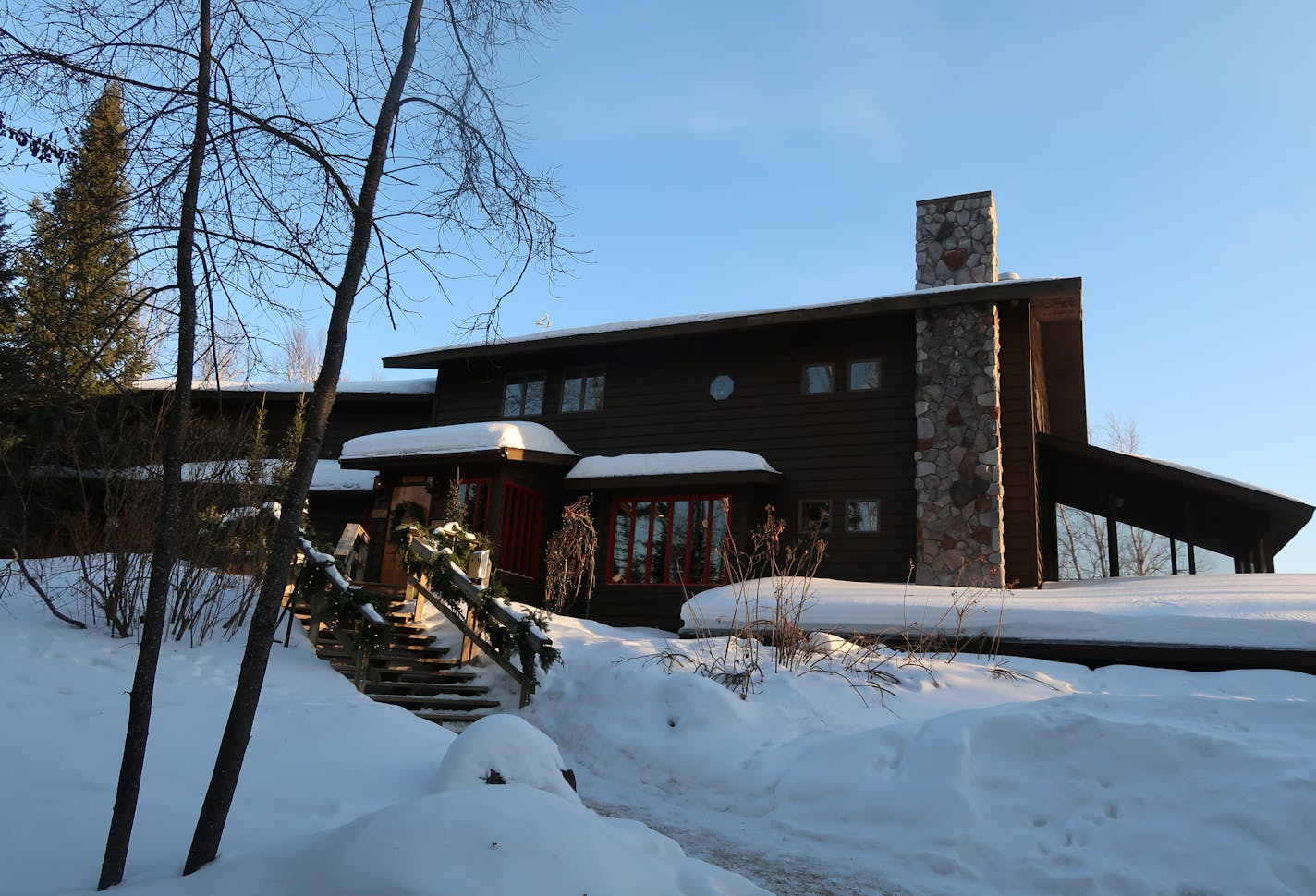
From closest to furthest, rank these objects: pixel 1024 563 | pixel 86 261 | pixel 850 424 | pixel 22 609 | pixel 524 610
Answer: pixel 86 261
pixel 22 609
pixel 524 610
pixel 1024 563
pixel 850 424

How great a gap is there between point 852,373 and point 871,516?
93.7 inches

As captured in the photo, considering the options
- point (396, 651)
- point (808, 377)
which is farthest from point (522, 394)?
point (396, 651)

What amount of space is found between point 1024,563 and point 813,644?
17.0ft

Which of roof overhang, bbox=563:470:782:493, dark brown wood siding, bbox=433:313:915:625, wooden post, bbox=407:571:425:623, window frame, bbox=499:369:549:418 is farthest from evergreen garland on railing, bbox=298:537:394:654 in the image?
window frame, bbox=499:369:549:418

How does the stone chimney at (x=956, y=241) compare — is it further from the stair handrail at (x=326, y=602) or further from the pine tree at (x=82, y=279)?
the pine tree at (x=82, y=279)

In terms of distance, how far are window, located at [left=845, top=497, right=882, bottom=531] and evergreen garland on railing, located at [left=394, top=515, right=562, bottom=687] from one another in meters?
5.46

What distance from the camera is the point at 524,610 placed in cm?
1041

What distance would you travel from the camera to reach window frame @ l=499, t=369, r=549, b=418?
16906 mm

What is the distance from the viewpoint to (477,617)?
10.0 m

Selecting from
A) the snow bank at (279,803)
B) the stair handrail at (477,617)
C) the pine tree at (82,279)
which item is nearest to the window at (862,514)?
the stair handrail at (477,617)

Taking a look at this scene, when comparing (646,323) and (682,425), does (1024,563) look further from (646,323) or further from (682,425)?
(646,323)

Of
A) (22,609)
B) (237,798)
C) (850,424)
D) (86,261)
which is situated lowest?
(237,798)

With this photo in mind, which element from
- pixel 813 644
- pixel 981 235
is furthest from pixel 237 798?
pixel 981 235

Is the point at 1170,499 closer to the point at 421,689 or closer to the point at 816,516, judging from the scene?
the point at 816,516
